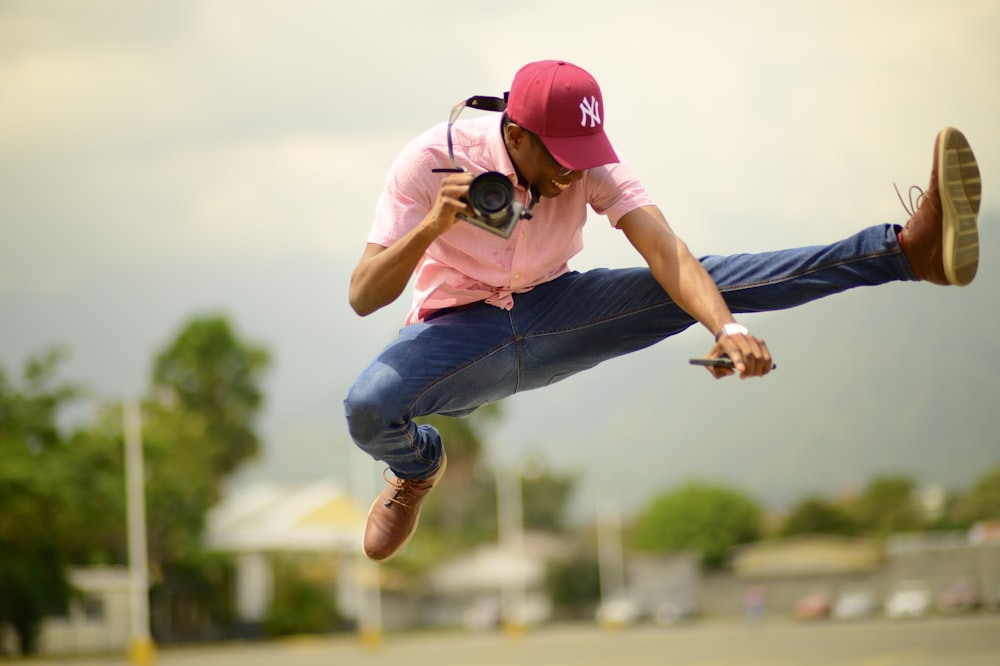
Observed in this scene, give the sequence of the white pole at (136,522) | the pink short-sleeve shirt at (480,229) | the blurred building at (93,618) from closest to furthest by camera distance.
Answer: the pink short-sleeve shirt at (480,229) < the white pole at (136,522) < the blurred building at (93,618)

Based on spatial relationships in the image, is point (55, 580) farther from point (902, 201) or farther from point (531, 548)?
point (531, 548)

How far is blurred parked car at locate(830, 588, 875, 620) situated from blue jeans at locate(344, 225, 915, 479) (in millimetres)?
38819

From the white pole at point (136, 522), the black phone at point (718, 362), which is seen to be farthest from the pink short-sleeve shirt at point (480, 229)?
the white pole at point (136, 522)

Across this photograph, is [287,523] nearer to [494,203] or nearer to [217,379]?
[217,379]

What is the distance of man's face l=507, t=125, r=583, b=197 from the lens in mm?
3859

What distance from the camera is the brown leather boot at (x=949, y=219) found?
371 cm

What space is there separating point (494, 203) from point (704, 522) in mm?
68581

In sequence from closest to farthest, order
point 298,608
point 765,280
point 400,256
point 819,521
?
point 400,256 → point 765,280 → point 298,608 → point 819,521

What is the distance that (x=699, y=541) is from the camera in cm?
6931

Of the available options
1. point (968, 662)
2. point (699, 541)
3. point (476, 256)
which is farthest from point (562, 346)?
point (699, 541)

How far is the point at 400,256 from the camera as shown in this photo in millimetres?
3664

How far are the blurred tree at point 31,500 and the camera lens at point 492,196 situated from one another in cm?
3249

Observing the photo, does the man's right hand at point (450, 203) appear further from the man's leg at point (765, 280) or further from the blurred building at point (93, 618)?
the blurred building at point (93, 618)

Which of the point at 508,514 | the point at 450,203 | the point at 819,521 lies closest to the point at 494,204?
the point at 450,203
